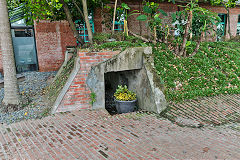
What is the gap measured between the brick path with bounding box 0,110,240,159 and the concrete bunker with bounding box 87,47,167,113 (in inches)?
26.2

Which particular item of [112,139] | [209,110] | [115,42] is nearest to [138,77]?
[115,42]

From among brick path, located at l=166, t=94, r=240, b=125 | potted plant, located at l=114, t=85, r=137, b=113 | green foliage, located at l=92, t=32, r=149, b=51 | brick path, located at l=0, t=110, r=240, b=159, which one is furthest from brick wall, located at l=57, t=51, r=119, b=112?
brick path, located at l=166, t=94, r=240, b=125

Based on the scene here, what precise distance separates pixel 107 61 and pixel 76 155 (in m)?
2.83

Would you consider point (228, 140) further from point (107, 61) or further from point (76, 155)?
point (107, 61)

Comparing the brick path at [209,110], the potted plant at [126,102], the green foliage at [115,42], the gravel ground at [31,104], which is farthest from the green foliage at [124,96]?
the gravel ground at [31,104]

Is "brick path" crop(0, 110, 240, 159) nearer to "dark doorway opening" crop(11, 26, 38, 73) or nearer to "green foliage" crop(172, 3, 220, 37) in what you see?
"green foliage" crop(172, 3, 220, 37)

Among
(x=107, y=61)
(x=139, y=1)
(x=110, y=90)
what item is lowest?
(x=110, y=90)

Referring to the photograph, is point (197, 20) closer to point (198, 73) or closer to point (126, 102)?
point (198, 73)

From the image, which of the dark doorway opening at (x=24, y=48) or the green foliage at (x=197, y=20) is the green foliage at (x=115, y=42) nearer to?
the green foliage at (x=197, y=20)

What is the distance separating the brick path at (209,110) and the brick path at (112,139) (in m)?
0.50

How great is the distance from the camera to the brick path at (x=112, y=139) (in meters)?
3.08

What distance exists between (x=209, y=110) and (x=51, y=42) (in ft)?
27.0

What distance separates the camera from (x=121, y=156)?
3014 millimetres

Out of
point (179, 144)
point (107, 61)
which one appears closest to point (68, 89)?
point (107, 61)
